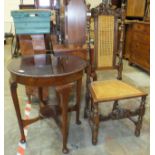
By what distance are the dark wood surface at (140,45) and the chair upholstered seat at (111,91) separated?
1.92 m

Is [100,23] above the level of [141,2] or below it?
below

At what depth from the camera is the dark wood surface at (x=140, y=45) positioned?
363 cm

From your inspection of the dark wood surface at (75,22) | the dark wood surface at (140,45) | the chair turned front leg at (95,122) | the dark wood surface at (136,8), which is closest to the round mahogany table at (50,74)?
the chair turned front leg at (95,122)

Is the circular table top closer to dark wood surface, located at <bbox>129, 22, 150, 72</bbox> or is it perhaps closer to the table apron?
the table apron

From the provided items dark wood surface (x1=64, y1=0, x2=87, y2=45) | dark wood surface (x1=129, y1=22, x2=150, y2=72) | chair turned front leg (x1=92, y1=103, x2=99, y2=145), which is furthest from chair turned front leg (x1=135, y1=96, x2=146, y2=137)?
dark wood surface (x1=129, y1=22, x2=150, y2=72)

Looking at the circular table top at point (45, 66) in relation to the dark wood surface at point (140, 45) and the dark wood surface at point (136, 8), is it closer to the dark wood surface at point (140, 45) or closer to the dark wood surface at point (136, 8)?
the dark wood surface at point (140, 45)

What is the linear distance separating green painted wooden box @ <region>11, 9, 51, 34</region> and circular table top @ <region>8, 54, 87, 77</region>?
1.83 ft

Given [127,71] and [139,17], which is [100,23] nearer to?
[127,71]

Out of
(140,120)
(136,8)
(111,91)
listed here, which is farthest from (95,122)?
(136,8)

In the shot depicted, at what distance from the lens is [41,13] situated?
2311 millimetres

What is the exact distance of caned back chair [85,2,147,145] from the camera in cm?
181

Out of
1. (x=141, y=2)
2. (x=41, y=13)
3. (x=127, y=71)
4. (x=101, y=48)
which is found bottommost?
(x=127, y=71)

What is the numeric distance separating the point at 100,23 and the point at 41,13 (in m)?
0.77
